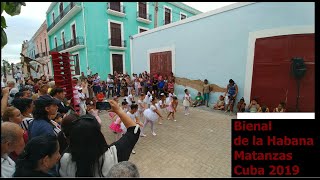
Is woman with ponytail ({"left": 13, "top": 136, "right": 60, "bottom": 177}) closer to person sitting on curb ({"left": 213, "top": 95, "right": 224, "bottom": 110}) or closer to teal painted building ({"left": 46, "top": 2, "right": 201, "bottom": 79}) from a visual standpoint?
person sitting on curb ({"left": 213, "top": 95, "right": 224, "bottom": 110})

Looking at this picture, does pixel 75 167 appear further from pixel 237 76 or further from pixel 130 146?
pixel 237 76

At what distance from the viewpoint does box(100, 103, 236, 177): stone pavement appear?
3680mm

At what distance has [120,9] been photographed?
15.2 m

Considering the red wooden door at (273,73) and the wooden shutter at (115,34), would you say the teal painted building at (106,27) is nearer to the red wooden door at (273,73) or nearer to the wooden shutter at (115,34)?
the wooden shutter at (115,34)

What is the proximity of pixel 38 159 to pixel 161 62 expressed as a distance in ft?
33.7

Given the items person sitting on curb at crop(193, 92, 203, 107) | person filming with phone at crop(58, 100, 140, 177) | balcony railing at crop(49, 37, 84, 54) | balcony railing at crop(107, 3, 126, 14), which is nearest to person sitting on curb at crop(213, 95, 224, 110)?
person sitting on curb at crop(193, 92, 203, 107)

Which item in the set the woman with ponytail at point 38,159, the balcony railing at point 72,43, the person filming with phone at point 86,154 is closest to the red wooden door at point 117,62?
the balcony railing at point 72,43

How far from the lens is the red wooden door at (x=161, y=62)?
36.0ft

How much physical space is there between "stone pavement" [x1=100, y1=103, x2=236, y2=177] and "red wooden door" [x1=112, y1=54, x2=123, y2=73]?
9.74 m

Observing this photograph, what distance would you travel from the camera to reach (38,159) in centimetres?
145

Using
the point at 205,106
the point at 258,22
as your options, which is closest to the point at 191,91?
the point at 205,106

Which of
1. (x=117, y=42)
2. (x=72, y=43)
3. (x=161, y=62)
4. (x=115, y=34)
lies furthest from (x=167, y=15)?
(x=72, y=43)

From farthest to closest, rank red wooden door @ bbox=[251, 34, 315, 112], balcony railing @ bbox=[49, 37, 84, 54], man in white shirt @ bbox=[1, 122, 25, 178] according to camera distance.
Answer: balcony railing @ bbox=[49, 37, 84, 54] → red wooden door @ bbox=[251, 34, 315, 112] → man in white shirt @ bbox=[1, 122, 25, 178]

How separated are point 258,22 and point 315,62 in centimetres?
643
